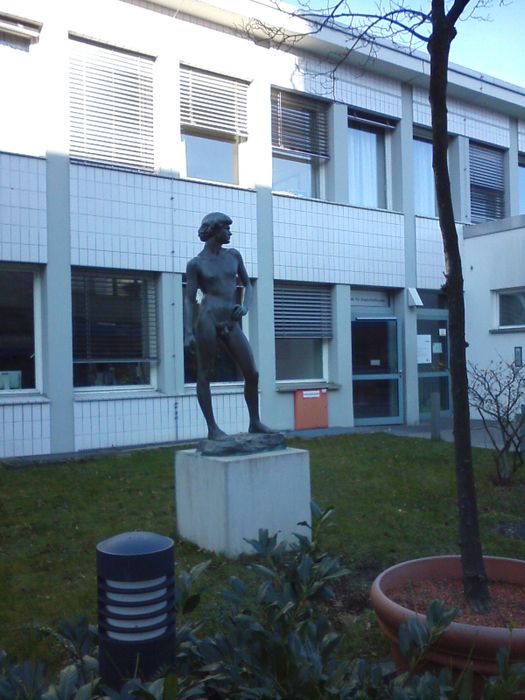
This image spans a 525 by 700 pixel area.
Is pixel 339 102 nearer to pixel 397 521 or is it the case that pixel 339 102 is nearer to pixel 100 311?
pixel 100 311

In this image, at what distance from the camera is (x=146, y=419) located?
494 inches

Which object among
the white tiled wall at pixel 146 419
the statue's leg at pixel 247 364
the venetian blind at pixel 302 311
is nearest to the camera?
the statue's leg at pixel 247 364

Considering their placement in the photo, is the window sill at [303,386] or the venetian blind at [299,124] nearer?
the window sill at [303,386]

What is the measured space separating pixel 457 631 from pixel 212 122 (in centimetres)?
1211

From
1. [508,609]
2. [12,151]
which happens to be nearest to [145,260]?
Answer: [12,151]

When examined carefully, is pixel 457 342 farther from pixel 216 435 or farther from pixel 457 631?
→ pixel 216 435

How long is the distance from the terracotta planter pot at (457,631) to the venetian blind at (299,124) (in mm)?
11847

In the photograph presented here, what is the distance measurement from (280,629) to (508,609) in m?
1.55

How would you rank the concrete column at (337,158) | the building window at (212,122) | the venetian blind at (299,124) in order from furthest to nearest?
the concrete column at (337,158) < the venetian blind at (299,124) < the building window at (212,122)

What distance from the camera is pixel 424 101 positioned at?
56.6ft

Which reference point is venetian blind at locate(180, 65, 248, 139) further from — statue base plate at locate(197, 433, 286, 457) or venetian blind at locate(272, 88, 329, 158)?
statue base plate at locate(197, 433, 286, 457)

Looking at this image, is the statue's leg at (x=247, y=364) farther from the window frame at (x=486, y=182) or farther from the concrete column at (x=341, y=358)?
the window frame at (x=486, y=182)

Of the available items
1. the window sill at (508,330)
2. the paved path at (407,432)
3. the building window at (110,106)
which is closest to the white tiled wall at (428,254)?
the window sill at (508,330)

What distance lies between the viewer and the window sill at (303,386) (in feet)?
47.2
